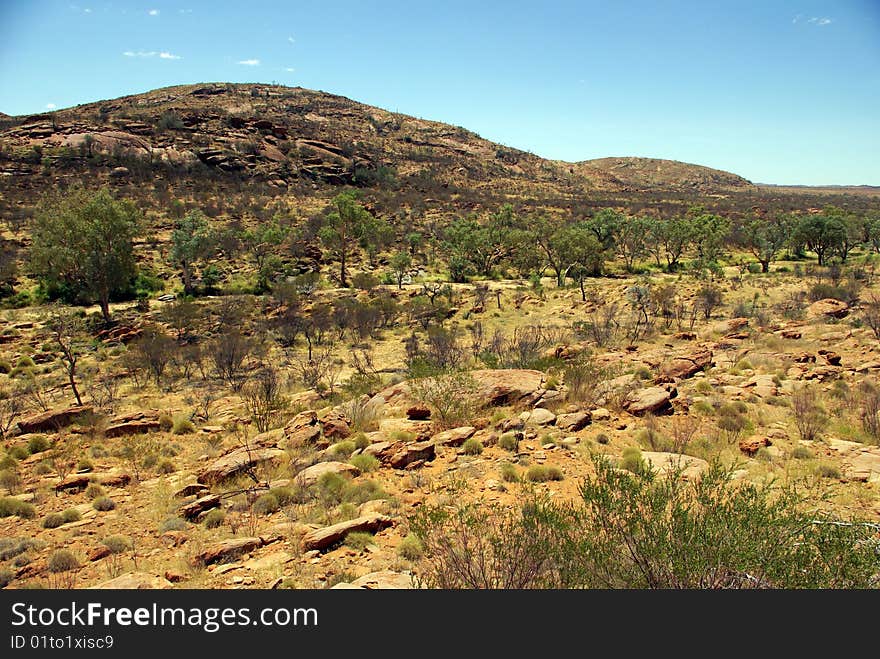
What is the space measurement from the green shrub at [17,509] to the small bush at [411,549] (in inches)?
256

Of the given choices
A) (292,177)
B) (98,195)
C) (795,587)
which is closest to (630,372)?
(795,587)

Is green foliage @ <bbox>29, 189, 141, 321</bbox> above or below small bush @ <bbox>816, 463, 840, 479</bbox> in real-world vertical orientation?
above

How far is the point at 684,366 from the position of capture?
13.0 metres

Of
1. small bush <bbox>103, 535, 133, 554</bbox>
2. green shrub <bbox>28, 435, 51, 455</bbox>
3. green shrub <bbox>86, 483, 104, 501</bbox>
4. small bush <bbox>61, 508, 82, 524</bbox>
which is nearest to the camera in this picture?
small bush <bbox>103, 535, 133, 554</bbox>

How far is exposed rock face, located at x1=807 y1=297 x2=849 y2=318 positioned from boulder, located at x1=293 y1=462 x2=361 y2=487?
20416 mm

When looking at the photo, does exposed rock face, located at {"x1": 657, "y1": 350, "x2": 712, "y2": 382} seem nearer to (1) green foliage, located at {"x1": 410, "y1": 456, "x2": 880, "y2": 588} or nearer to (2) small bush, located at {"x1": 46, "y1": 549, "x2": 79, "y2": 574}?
(1) green foliage, located at {"x1": 410, "y1": 456, "x2": 880, "y2": 588}

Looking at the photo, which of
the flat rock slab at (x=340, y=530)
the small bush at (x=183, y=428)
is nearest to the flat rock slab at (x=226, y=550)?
the flat rock slab at (x=340, y=530)

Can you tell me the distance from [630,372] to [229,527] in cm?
1072

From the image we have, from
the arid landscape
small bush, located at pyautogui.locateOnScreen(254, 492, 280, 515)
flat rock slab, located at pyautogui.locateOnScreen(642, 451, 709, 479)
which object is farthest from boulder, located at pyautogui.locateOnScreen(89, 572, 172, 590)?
flat rock slab, located at pyautogui.locateOnScreen(642, 451, 709, 479)

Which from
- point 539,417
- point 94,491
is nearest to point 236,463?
point 94,491

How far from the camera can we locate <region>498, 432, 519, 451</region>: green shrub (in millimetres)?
8617

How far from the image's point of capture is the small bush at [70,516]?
282 inches

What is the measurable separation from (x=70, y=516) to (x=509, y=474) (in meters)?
7.12

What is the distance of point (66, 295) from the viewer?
28.1 meters
